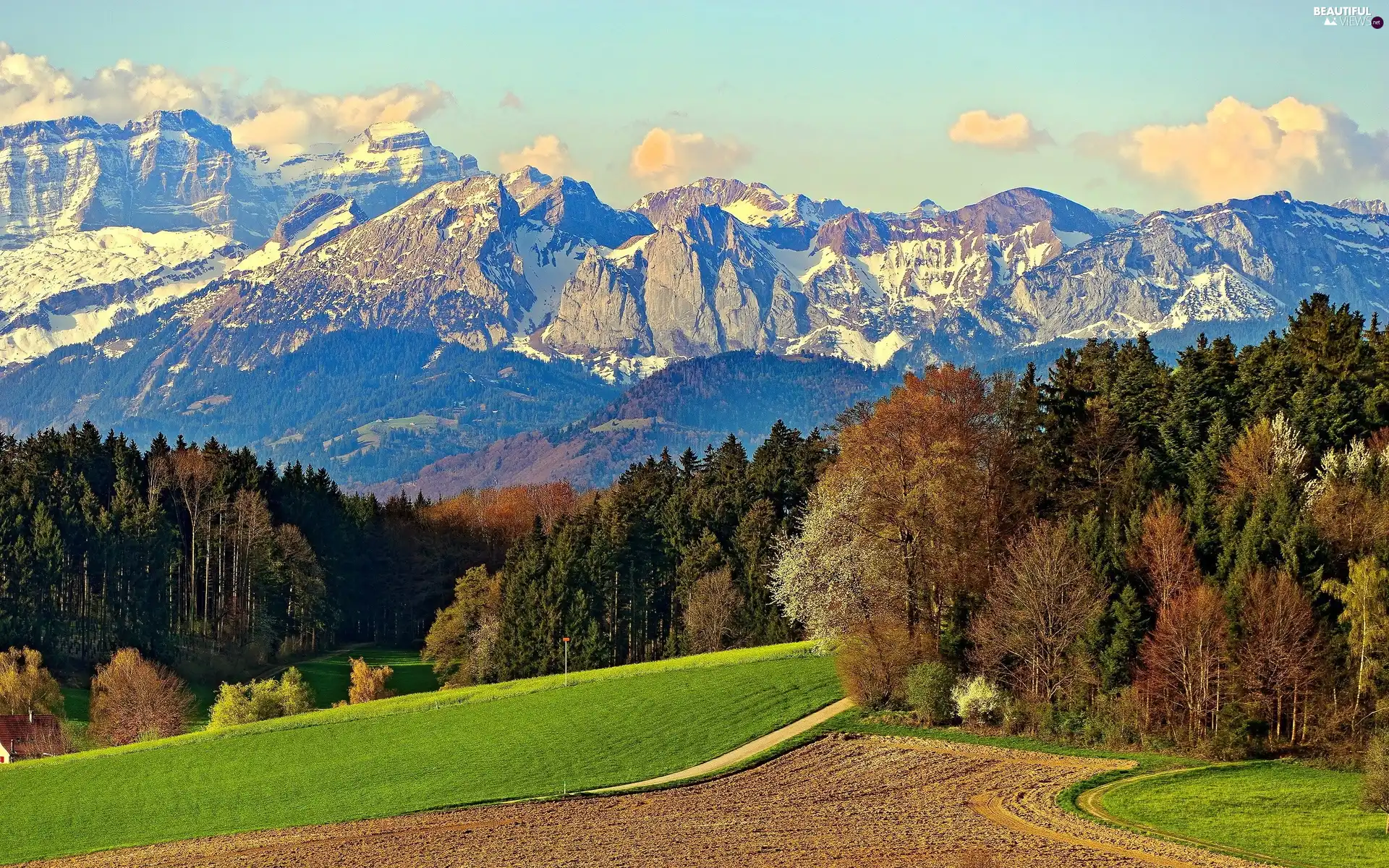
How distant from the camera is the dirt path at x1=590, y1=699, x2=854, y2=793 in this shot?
62031mm

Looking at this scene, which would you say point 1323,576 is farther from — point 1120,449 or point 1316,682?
point 1120,449

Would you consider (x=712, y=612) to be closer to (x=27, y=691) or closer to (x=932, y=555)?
(x=932, y=555)

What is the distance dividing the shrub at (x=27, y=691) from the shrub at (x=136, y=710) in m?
2.58

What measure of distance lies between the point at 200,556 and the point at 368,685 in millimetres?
34518

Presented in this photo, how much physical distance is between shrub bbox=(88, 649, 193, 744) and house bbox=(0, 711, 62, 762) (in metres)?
2.38

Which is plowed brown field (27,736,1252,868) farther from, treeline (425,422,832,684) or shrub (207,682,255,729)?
treeline (425,422,832,684)

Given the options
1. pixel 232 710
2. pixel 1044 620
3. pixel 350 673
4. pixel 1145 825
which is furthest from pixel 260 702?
pixel 1145 825

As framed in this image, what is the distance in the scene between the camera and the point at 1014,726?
6850cm

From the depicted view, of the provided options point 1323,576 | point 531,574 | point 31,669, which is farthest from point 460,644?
point 1323,576

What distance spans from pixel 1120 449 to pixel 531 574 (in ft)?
143

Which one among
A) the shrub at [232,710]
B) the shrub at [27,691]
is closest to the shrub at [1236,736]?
the shrub at [232,710]

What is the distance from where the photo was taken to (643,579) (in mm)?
121438

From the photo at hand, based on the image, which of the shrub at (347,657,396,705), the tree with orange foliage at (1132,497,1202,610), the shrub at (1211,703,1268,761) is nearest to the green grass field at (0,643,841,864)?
the shrub at (347,657,396,705)

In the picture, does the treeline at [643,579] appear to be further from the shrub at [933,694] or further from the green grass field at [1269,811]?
the green grass field at [1269,811]
